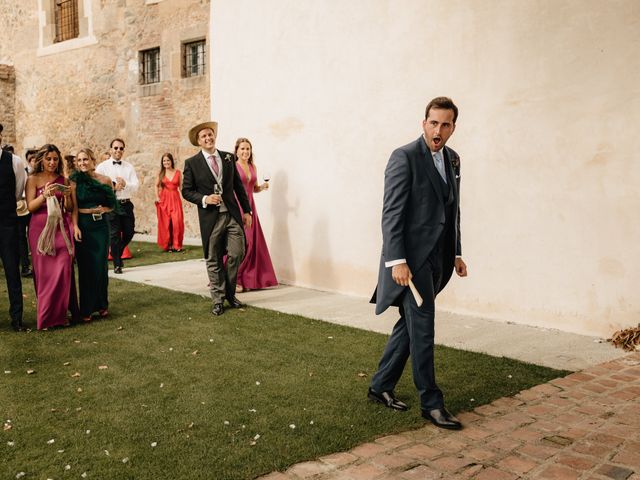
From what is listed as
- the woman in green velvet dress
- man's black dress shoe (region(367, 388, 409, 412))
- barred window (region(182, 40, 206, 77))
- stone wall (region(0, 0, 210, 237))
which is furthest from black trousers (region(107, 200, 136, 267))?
man's black dress shoe (region(367, 388, 409, 412))

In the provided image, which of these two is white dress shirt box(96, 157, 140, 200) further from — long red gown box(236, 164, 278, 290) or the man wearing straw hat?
the man wearing straw hat

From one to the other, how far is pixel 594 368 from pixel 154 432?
11.2 ft

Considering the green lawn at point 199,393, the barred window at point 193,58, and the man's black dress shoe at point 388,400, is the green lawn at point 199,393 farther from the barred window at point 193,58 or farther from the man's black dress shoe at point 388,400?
the barred window at point 193,58

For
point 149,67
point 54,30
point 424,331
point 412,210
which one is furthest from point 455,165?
point 54,30

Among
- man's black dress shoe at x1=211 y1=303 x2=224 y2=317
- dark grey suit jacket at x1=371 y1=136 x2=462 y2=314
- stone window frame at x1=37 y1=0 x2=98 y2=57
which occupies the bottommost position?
man's black dress shoe at x1=211 y1=303 x2=224 y2=317

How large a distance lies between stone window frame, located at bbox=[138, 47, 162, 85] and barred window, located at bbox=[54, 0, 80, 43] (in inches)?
145

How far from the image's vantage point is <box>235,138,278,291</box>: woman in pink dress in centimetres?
869

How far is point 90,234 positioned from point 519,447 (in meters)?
5.09

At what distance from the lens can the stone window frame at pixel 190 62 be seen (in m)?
16.2

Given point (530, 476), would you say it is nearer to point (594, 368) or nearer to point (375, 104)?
point (594, 368)

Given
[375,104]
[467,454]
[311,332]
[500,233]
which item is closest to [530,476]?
[467,454]

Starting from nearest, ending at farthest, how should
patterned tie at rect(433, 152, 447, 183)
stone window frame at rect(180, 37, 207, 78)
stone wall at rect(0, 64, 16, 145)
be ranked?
patterned tie at rect(433, 152, 447, 183) < stone window frame at rect(180, 37, 207, 78) < stone wall at rect(0, 64, 16, 145)

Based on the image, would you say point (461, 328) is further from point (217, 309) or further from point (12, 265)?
point (12, 265)

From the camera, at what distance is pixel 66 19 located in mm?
20406
